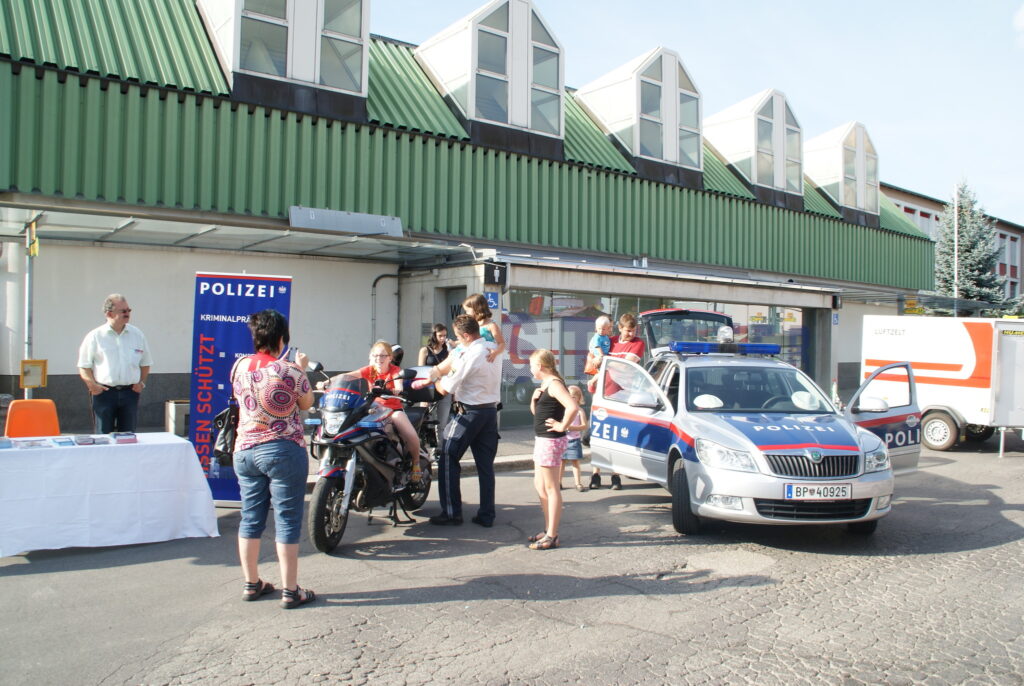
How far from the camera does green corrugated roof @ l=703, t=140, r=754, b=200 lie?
67.6 feet

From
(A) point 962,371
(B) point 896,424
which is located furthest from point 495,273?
(A) point 962,371

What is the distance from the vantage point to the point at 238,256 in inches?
497

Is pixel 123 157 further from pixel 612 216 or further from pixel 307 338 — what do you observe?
pixel 612 216

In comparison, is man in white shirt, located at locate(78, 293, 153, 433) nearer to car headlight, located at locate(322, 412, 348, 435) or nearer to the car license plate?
car headlight, located at locate(322, 412, 348, 435)

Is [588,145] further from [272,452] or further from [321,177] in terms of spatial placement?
[272,452]

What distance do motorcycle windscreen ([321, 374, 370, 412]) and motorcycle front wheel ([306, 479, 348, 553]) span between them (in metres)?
0.57

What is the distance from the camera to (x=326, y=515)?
18.9ft

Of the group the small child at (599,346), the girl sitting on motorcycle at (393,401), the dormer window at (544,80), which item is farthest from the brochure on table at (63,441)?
the dormer window at (544,80)

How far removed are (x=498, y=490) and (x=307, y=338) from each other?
5996 mm

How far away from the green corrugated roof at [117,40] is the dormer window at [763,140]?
14.9 metres

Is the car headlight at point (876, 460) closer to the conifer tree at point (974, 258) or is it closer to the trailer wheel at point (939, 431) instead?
the trailer wheel at point (939, 431)

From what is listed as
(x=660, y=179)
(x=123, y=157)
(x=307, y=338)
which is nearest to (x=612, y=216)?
(x=660, y=179)

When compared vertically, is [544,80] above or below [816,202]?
above

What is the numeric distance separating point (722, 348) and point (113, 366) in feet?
21.0
